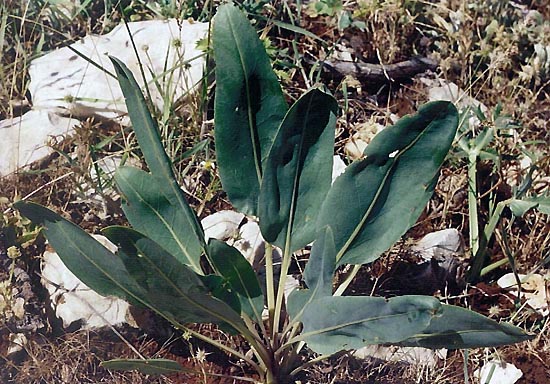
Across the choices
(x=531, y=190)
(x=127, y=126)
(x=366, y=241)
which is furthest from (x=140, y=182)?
(x=531, y=190)

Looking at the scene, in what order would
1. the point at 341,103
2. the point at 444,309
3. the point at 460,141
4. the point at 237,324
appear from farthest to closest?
the point at 341,103 < the point at 460,141 < the point at 237,324 < the point at 444,309

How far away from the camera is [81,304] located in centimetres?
174

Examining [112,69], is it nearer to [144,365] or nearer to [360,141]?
[360,141]

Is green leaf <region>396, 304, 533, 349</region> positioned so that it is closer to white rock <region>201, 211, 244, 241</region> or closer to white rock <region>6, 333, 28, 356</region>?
white rock <region>201, 211, 244, 241</region>

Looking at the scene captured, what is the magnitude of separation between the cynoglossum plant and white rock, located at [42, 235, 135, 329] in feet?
0.88

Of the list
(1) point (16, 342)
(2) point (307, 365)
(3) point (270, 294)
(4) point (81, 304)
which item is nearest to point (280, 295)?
(3) point (270, 294)

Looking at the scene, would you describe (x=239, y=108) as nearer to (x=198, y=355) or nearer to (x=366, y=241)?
(x=366, y=241)

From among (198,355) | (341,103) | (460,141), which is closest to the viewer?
(198,355)

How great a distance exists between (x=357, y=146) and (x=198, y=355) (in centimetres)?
79

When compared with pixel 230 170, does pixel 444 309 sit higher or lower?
lower

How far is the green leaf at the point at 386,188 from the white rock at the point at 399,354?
0.95 ft

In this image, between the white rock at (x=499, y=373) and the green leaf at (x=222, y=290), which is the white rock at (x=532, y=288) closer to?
the white rock at (x=499, y=373)

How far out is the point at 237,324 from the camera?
1464 millimetres

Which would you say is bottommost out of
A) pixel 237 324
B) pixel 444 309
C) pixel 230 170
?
pixel 237 324
